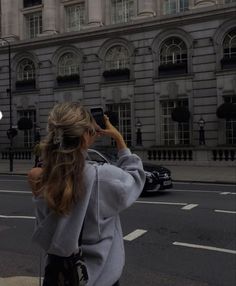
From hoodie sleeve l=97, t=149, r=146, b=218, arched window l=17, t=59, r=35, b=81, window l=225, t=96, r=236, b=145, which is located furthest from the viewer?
arched window l=17, t=59, r=35, b=81

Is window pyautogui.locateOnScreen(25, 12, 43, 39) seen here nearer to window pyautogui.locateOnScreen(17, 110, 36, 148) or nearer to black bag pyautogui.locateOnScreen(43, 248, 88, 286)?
window pyautogui.locateOnScreen(17, 110, 36, 148)

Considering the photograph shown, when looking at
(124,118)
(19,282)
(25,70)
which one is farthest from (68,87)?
(19,282)

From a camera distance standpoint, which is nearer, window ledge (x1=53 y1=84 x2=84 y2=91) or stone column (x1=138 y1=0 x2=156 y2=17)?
stone column (x1=138 y1=0 x2=156 y2=17)

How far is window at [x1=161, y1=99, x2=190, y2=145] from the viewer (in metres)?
34.5

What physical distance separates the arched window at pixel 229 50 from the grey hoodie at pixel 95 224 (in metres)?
31.1

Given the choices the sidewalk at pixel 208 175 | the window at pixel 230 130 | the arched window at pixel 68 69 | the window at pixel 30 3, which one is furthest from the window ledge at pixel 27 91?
the window at pixel 230 130

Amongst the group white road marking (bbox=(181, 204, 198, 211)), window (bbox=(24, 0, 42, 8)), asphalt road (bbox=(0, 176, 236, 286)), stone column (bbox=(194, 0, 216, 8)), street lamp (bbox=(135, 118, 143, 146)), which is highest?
window (bbox=(24, 0, 42, 8))

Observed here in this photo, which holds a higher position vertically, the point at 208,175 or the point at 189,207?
the point at 208,175

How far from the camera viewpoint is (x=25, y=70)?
42250mm

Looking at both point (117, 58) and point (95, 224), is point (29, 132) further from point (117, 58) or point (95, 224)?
point (95, 224)

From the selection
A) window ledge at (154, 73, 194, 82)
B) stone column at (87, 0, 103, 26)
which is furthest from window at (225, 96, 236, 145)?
stone column at (87, 0, 103, 26)

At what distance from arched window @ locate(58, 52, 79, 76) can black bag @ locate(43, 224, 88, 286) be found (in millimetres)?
37580

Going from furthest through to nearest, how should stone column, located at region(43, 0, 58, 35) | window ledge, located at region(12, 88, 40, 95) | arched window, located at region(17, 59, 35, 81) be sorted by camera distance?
1. arched window, located at region(17, 59, 35, 81)
2. window ledge, located at region(12, 88, 40, 95)
3. stone column, located at region(43, 0, 58, 35)

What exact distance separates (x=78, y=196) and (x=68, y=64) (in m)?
38.2
